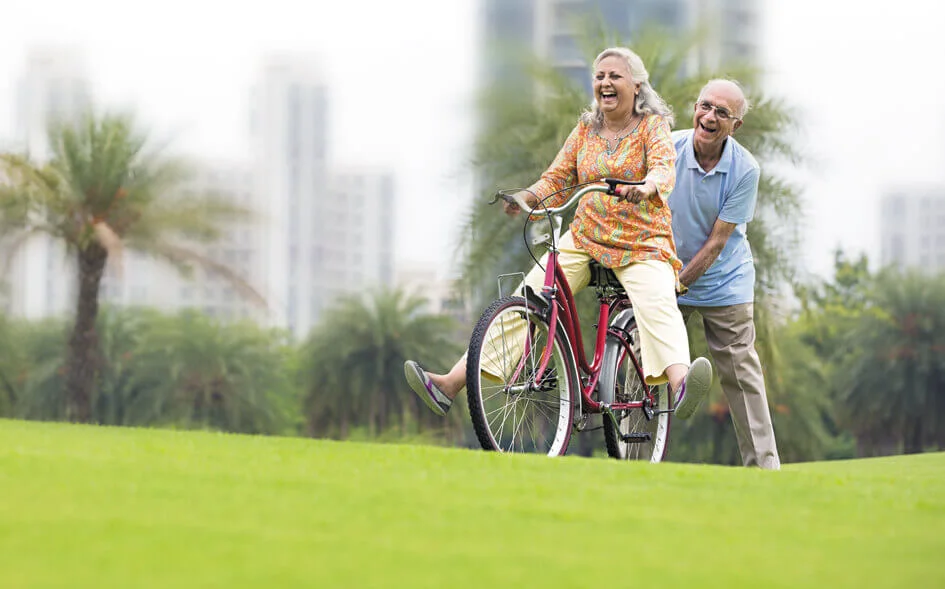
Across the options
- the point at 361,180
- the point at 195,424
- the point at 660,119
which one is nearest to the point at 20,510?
the point at 660,119

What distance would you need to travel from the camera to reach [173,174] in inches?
837

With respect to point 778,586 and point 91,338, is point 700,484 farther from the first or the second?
point 91,338

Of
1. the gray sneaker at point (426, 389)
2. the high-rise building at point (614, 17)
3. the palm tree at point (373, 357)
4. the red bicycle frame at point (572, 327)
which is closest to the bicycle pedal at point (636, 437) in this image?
the red bicycle frame at point (572, 327)

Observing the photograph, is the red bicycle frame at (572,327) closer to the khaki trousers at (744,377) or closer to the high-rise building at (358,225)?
the khaki trousers at (744,377)

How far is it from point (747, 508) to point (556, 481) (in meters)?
0.64

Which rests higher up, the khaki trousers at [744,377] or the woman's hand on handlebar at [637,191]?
the woman's hand on handlebar at [637,191]

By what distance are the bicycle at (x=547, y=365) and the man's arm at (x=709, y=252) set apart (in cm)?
45

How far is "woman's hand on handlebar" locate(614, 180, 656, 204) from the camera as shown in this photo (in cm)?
558

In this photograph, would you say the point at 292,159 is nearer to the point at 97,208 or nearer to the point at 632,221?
the point at 97,208

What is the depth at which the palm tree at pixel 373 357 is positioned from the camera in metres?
30.4

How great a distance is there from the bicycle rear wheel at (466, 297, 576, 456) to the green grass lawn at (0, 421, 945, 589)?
23.8 inches

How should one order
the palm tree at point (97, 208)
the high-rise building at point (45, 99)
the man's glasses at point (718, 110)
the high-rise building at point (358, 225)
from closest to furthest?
the man's glasses at point (718, 110)
the palm tree at point (97, 208)
the high-rise building at point (45, 99)
the high-rise building at point (358, 225)

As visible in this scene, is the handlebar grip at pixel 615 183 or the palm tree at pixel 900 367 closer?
the handlebar grip at pixel 615 183

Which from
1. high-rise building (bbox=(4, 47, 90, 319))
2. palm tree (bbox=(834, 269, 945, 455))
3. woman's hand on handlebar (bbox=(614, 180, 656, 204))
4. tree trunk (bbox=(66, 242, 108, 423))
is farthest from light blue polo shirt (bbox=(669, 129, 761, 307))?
high-rise building (bbox=(4, 47, 90, 319))
